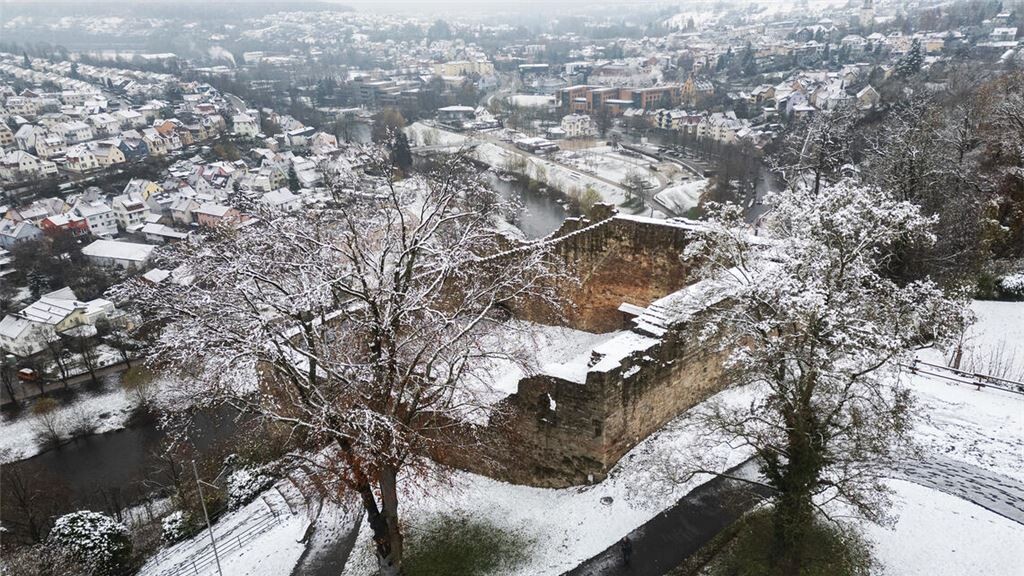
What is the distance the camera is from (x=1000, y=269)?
21.7 metres

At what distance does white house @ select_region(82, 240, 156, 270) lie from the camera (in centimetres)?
5978

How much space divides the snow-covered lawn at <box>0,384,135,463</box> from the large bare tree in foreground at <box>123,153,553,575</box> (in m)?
32.3

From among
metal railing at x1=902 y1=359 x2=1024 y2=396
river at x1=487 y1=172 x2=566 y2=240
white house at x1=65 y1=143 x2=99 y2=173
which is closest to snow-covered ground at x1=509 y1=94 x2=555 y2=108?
river at x1=487 y1=172 x2=566 y2=240

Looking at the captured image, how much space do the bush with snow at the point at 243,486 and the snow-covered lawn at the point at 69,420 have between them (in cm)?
2297

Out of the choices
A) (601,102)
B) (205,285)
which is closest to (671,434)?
(205,285)

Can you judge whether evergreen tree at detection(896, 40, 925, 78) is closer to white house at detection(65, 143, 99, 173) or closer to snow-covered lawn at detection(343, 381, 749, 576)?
snow-covered lawn at detection(343, 381, 749, 576)


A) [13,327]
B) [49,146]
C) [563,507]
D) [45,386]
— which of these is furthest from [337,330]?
[49,146]

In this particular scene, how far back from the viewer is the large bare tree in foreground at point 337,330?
9.66 m

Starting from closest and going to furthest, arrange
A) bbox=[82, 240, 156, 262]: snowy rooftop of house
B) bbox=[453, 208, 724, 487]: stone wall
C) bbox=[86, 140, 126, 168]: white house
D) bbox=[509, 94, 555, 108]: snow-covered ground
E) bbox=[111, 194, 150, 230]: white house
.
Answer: bbox=[453, 208, 724, 487]: stone wall, bbox=[82, 240, 156, 262]: snowy rooftop of house, bbox=[111, 194, 150, 230]: white house, bbox=[86, 140, 126, 168]: white house, bbox=[509, 94, 555, 108]: snow-covered ground

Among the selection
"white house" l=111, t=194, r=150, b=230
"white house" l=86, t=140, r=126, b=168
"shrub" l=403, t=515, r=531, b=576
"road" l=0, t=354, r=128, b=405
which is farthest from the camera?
"white house" l=86, t=140, r=126, b=168

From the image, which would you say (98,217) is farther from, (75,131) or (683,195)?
(683,195)

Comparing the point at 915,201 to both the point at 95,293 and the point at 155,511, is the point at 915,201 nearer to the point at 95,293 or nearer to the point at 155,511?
the point at 155,511

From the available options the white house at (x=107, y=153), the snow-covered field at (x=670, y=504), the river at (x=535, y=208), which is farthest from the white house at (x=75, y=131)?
the snow-covered field at (x=670, y=504)

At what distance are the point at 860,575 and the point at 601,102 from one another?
5358 inches
